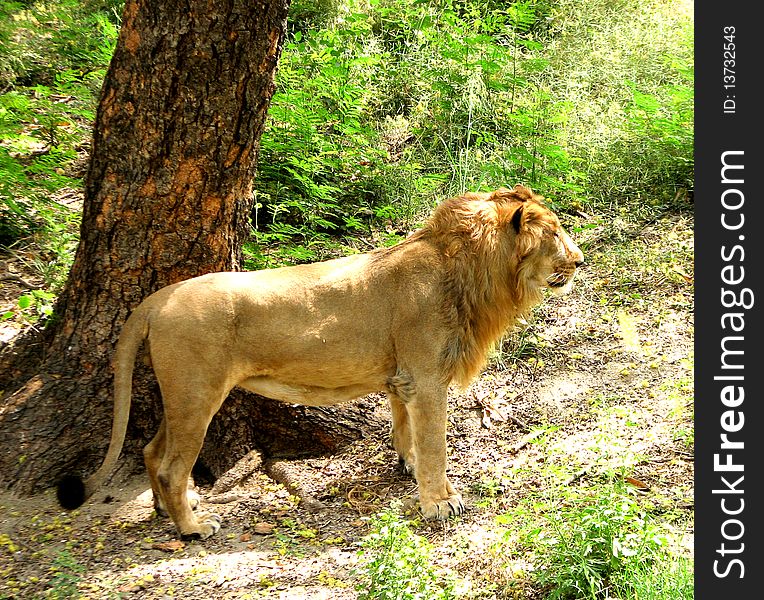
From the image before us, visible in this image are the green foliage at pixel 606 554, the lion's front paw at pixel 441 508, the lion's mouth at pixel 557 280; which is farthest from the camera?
the lion's mouth at pixel 557 280

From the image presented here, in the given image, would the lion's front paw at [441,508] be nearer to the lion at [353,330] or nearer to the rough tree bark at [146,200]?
the lion at [353,330]

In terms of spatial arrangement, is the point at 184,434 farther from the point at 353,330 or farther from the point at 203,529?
the point at 353,330

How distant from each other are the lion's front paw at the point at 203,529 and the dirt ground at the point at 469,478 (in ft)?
0.17

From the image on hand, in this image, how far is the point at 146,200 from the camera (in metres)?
5.46

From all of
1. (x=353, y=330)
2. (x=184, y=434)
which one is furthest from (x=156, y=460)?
(x=353, y=330)

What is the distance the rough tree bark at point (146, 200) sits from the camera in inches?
206

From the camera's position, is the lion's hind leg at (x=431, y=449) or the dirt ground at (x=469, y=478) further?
the lion's hind leg at (x=431, y=449)

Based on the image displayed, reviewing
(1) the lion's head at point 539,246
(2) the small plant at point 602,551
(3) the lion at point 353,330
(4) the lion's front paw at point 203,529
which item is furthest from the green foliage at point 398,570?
(1) the lion's head at point 539,246

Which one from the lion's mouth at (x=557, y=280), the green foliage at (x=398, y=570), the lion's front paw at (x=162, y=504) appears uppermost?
the lion's mouth at (x=557, y=280)

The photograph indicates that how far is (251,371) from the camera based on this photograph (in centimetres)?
521

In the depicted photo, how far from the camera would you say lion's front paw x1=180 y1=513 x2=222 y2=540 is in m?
5.18

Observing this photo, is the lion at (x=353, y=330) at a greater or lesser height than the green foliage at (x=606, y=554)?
greater
